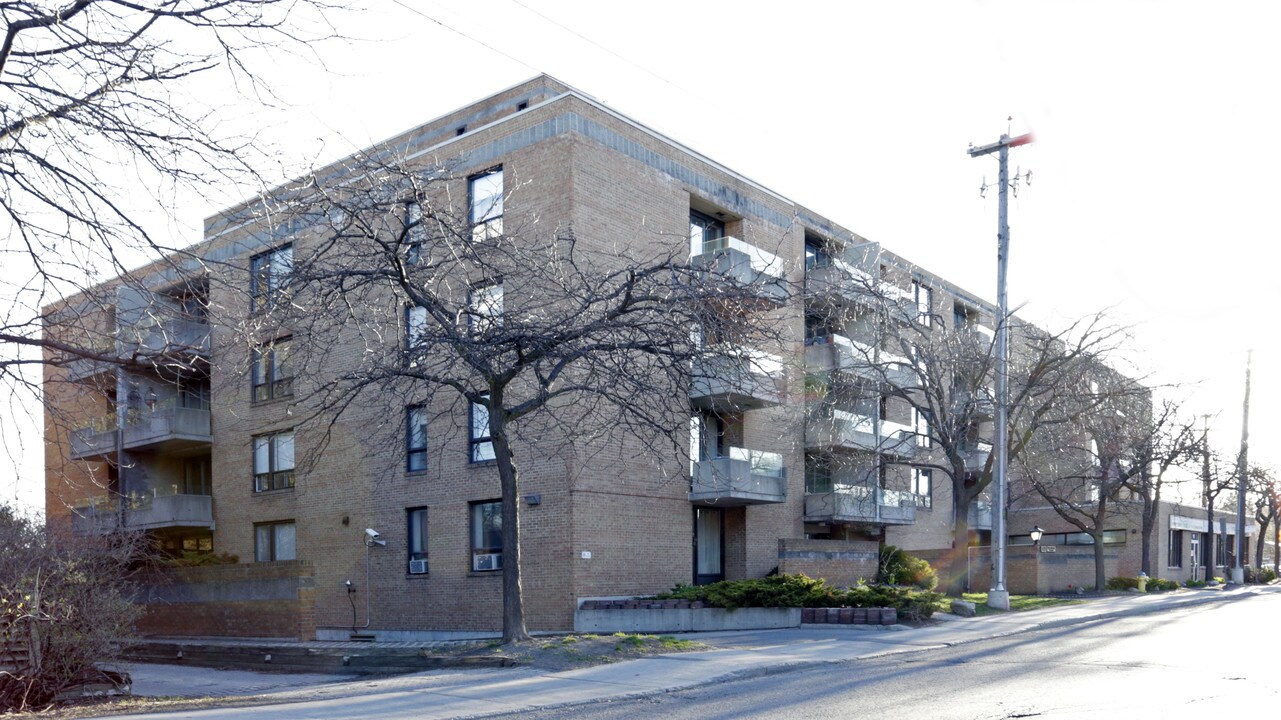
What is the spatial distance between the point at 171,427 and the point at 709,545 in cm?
1639

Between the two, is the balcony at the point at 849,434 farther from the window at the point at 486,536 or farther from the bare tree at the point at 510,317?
the bare tree at the point at 510,317

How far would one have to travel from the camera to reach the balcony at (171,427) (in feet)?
107

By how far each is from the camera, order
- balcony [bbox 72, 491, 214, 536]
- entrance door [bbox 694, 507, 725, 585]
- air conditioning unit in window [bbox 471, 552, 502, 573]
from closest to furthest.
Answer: air conditioning unit in window [bbox 471, 552, 502, 573]
entrance door [bbox 694, 507, 725, 585]
balcony [bbox 72, 491, 214, 536]

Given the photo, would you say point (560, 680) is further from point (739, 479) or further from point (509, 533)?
point (739, 479)

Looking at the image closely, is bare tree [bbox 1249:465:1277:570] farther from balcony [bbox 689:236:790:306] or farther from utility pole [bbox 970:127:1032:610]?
balcony [bbox 689:236:790:306]

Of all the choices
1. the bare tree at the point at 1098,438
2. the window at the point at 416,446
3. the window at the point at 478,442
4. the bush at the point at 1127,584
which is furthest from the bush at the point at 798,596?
the bush at the point at 1127,584

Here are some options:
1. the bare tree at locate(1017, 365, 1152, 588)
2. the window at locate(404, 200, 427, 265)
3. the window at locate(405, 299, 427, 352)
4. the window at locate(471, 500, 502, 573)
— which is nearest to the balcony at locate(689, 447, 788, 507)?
the window at locate(471, 500, 502, 573)

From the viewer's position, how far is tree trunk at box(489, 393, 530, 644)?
16.8 meters

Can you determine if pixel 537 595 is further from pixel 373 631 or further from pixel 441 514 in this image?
pixel 373 631

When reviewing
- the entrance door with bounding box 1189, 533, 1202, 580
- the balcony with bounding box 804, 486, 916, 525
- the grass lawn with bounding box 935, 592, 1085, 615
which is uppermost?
the balcony with bounding box 804, 486, 916, 525

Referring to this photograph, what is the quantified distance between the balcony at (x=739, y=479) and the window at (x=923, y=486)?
12956mm

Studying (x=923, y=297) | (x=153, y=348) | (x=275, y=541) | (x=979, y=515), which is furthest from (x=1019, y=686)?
(x=979, y=515)

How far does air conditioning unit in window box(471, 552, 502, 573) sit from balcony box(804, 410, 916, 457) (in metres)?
9.10

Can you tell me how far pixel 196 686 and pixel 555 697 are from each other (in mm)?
9262
